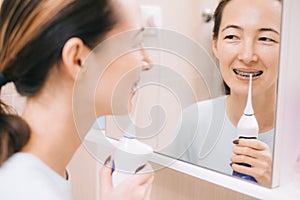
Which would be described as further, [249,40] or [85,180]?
[85,180]

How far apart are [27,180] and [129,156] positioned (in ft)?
0.78

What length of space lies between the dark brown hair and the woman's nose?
284mm

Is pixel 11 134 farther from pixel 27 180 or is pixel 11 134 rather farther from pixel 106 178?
pixel 106 178

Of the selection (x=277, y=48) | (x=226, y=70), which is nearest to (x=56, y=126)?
(x=226, y=70)

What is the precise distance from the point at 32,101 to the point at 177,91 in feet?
1.11

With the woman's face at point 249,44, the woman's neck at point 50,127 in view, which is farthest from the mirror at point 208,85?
the woman's neck at point 50,127

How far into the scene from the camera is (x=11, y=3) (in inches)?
37.9

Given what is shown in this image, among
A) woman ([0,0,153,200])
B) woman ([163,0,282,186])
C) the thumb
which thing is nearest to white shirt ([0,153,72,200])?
woman ([0,0,153,200])

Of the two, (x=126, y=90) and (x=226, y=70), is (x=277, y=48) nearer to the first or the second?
(x=226, y=70)

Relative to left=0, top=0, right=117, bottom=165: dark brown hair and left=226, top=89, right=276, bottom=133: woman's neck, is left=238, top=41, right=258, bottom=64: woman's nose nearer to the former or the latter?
left=226, top=89, right=276, bottom=133: woman's neck

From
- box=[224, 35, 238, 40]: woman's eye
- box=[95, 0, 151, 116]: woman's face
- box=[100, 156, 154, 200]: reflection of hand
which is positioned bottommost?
box=[100, 156, 154, 200]: reflection of hand

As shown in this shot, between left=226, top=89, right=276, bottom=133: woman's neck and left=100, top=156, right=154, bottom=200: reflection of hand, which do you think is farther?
left=100, top=156, right=154, bottom=200: reflection of hand

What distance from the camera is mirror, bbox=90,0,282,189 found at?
886 millimetres

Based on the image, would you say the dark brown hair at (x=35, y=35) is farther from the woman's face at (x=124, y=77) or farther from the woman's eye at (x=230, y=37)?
the woman's eye at (x=230, y=37)
